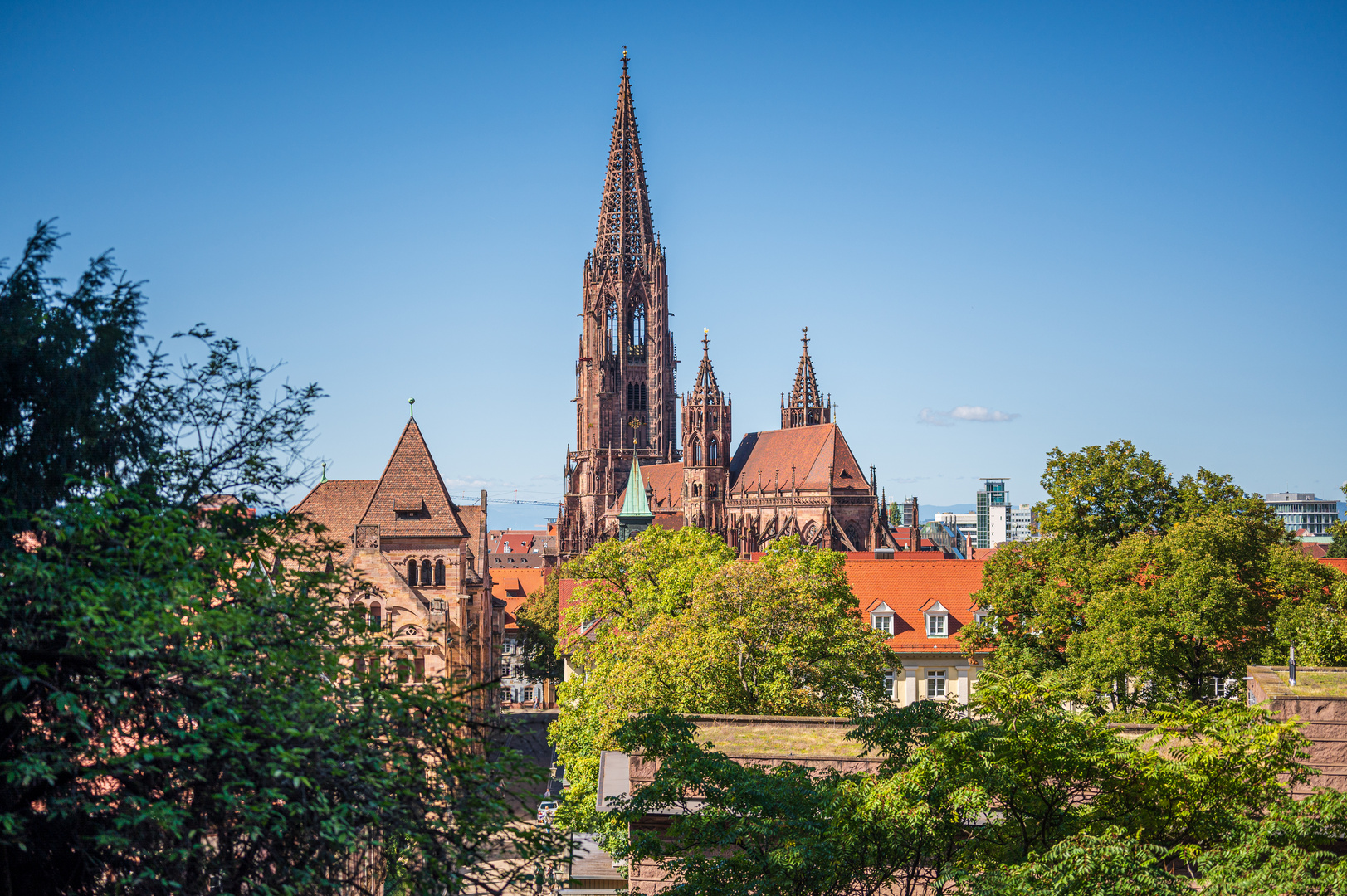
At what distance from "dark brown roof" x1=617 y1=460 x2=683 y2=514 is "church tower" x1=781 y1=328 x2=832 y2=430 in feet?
43.3

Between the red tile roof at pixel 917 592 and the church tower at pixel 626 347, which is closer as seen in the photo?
the red tile roof at pixel 917 592

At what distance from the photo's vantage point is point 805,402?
125m

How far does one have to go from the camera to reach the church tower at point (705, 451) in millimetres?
116000

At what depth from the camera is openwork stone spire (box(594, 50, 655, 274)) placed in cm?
14175

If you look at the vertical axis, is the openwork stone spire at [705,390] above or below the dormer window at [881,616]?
above

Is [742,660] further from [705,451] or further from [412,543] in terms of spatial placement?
[705,451]

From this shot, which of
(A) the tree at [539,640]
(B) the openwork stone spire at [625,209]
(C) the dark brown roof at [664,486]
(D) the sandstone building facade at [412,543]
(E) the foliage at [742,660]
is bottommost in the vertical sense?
(A) the tree at [539,640]

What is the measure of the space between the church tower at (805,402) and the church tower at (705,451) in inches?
322

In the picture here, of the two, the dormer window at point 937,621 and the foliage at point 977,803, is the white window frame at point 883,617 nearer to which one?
the dormer window at point 937,621

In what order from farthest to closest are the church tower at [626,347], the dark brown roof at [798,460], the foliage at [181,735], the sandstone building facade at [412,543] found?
the church tower at [626,347] → the dark brown roof at [798,460] → the sandstone building facade at [412,543] → the foliage at [181,735]

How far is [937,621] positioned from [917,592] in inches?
91.4

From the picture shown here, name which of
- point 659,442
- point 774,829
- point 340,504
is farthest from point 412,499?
point 659,442

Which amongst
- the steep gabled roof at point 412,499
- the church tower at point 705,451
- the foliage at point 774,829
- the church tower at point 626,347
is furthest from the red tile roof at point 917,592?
the church tower at point 626,347

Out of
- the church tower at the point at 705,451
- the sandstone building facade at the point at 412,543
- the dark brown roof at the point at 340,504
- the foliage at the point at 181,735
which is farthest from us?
the church tower at the point at 705,451
